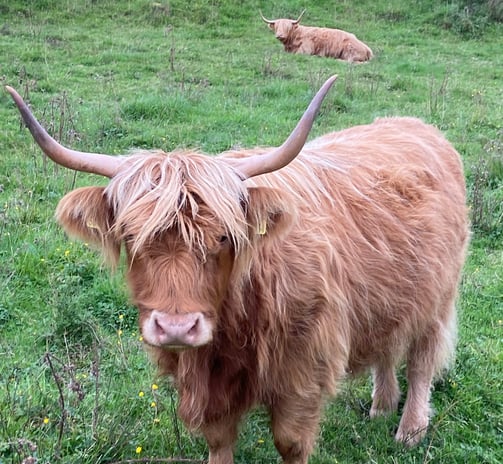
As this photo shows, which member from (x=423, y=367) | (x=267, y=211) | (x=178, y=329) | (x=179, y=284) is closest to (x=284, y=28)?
(x=423, y=367)

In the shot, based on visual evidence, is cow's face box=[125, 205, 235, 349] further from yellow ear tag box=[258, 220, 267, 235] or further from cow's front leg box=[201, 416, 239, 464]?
cow's front leg box=[201, 416, 239, 464]

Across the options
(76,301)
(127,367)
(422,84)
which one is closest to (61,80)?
(422,84)

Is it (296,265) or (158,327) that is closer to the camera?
(158,327)

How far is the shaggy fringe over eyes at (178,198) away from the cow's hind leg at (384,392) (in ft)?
5.72

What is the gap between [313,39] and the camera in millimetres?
14625

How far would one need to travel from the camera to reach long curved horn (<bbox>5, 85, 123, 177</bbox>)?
2.08m

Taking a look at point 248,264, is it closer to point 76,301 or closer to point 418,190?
point 418,190

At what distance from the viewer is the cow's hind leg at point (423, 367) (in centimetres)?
354

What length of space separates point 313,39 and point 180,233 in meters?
13.3

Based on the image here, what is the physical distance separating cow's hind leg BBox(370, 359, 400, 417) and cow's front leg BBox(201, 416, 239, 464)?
1007 mm

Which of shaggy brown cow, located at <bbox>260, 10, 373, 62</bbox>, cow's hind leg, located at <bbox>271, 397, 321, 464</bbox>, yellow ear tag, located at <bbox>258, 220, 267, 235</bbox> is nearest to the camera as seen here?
yellow ear tag, located at <bbox>258, 220, 267, 235</bbox>

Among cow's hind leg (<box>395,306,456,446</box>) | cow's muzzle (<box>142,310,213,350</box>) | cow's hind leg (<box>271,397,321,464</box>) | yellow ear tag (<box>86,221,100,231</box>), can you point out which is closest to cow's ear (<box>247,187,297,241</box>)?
cow's muzzle (<box>142,310,213,350</box>)

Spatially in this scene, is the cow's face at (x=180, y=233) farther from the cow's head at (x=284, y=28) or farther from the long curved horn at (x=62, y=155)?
the cow's head at (x=284, y=28)

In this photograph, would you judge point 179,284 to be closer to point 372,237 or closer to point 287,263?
point 287,263
